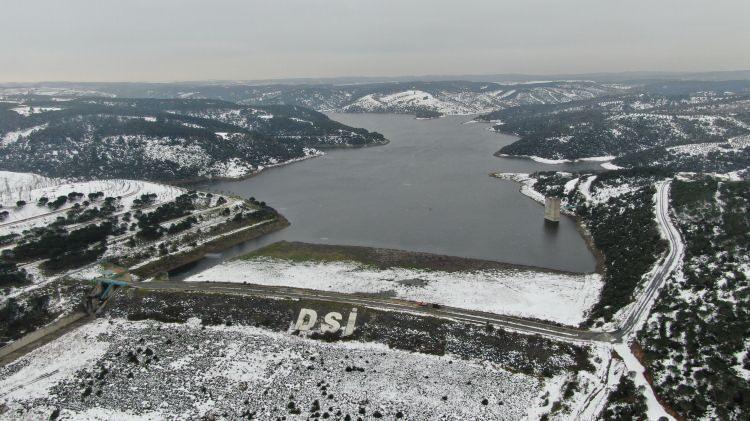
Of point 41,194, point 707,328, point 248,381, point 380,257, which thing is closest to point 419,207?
point 380,257

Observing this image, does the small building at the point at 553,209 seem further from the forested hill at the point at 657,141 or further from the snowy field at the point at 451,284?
the forested hill at the point at 657,141

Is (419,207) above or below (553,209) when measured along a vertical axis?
below

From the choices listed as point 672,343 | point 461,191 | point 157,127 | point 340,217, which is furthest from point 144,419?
point 157,127

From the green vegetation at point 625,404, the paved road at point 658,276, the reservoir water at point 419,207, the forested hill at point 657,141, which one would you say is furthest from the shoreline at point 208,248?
the forested hill at point 657,141

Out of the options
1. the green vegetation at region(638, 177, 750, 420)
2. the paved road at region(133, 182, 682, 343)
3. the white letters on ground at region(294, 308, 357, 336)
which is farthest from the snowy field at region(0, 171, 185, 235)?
the green vegetation at region(638, 177, 750, 420)

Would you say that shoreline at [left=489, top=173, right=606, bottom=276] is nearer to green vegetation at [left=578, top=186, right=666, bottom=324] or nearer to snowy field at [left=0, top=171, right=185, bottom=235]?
green vegetation at [left=578, top=186, right=666, bottom=324]

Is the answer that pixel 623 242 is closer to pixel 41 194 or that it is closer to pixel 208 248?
pixel 208 248
